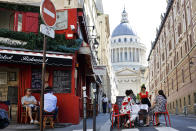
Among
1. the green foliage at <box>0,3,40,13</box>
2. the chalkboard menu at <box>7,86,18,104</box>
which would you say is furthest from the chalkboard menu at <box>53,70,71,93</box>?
the green foliage at <box>0,3,40,13</box>

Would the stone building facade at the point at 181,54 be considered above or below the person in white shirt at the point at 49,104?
above

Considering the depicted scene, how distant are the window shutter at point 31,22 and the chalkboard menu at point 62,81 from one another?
2150 millimetres

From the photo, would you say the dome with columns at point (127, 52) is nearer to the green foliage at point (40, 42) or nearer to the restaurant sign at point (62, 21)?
the restaurant sign at point (62, 21)

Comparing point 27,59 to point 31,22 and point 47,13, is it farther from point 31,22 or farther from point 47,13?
point 47,13

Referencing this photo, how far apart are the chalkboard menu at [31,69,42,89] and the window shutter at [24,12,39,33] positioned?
1.82 metres

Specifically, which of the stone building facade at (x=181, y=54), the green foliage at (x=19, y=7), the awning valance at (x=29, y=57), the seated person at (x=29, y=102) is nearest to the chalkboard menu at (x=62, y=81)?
the awning valance at (x=29, y=57)

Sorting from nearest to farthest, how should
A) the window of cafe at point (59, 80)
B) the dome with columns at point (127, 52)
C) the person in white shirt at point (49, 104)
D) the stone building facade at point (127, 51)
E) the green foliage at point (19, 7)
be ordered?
the person in white shirt at point (49, 104), the window of cafe at point (59, 80), the green foliage at point (19, 7), the stone building facade at point (127, 51), the dome with columns at point (127, 52)

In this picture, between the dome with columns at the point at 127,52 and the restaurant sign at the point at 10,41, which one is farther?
the dome with columns at the point at 127,52

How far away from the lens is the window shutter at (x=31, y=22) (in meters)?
13.3

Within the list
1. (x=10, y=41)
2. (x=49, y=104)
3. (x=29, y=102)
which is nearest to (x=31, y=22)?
(x=10, y=41)

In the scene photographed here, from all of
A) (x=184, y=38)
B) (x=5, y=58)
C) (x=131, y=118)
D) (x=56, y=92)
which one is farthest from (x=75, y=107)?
(x=184, y=38)

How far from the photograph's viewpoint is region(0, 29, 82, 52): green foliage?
492 inches

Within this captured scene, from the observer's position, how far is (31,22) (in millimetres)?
13398

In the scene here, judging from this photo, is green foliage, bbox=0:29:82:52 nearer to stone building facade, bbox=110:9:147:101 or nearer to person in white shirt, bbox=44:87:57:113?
person in white shirt, bbox=44:87:57:113
